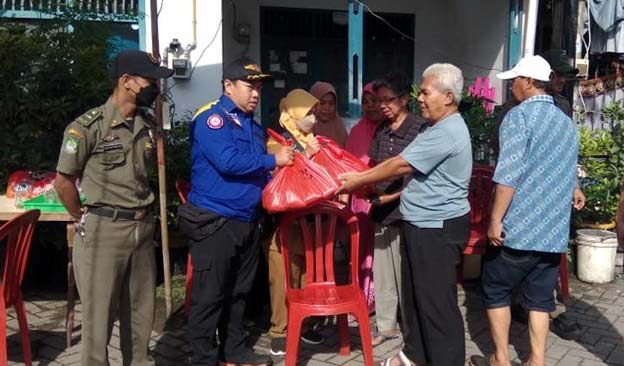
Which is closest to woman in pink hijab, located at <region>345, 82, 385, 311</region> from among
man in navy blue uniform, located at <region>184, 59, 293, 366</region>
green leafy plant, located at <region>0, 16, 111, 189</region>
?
man in navy blue uniform, located at <region>184, 59, 293, 366</region>

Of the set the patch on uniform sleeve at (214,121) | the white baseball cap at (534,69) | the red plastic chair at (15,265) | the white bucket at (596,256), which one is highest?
the white baseball cap at (534,69)

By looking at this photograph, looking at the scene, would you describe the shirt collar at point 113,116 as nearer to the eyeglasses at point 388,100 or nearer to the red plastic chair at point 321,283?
the red plastic chair at point 321,283

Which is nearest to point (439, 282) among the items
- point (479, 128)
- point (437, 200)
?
point (437, 200)

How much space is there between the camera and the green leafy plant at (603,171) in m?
5.34

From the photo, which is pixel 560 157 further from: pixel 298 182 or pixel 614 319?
pixel 614 319

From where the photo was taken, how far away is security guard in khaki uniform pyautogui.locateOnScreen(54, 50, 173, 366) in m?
2.96

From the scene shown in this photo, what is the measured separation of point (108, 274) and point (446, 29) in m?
7.25

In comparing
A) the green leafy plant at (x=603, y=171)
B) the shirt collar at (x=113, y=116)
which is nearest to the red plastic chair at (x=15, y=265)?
the shirt collar at (x=113, y=116)

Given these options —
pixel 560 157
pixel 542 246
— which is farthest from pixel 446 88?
pixel 542 246

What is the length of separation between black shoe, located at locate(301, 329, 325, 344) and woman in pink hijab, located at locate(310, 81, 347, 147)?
1394mm

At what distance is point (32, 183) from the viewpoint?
3.79 meters

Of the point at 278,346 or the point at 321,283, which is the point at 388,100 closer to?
the point at 321,283

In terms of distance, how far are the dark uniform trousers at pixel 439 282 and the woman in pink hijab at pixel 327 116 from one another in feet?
4.62

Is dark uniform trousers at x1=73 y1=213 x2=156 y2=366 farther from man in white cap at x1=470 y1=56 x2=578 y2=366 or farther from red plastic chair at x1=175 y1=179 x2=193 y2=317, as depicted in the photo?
man in white cap at x1=470 y1=56 x2=578 y2=366
